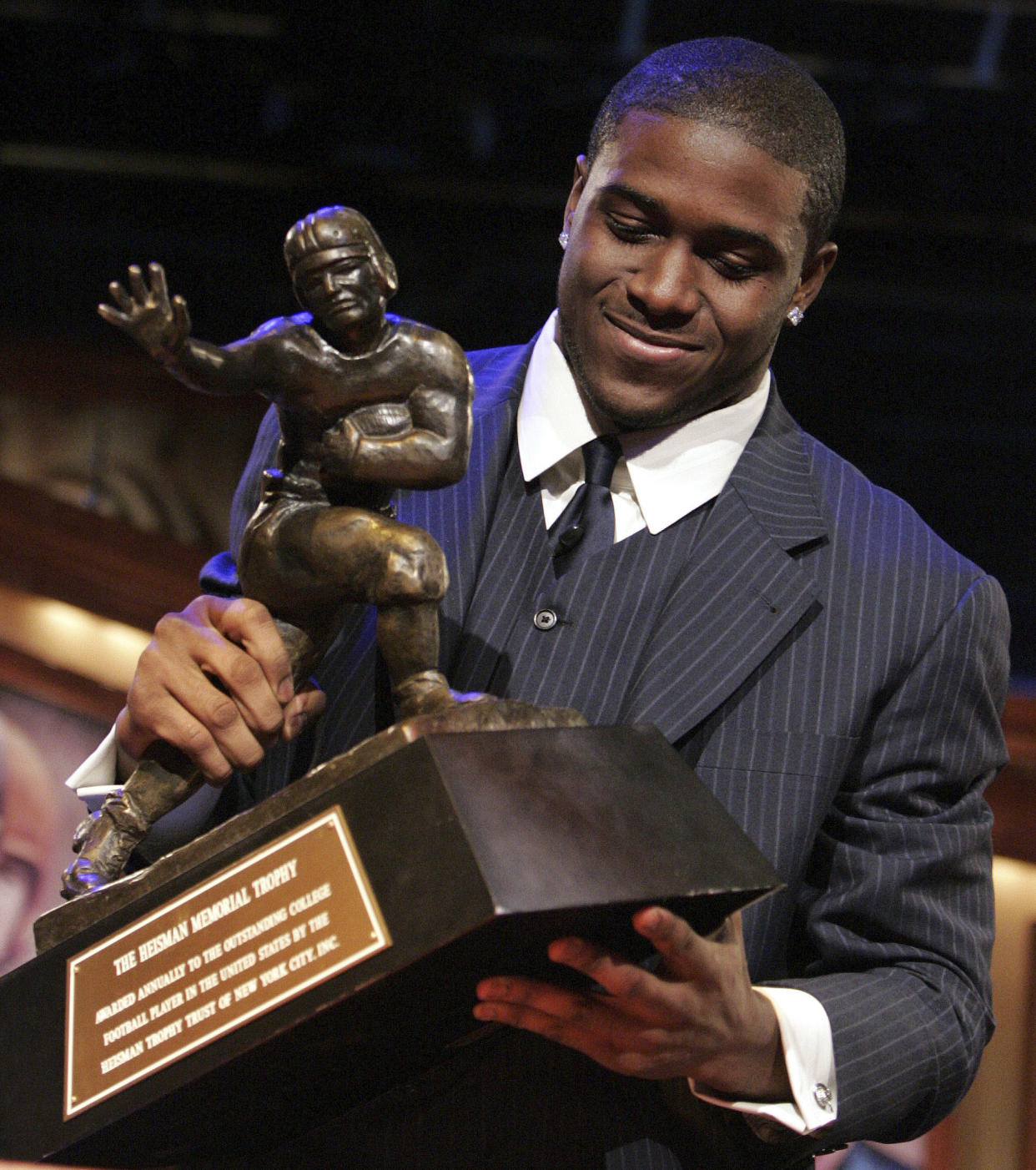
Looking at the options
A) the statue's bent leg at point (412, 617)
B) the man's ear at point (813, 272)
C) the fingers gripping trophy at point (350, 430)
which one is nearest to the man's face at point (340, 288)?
the fingers gripping trophy at point (350, 430)

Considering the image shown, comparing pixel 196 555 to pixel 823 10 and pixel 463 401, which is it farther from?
pixel 823 10

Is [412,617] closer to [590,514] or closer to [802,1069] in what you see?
[590,514]

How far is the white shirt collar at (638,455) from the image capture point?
52.4 inches

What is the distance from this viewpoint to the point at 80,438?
2961 millimetres

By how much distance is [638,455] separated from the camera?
1.34 m

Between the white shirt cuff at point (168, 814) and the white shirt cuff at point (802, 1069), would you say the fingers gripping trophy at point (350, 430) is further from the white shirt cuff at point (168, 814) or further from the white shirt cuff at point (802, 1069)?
the white shirt cuff at point (802, 1069)

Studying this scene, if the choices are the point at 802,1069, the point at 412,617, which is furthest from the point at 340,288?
the point at 802,1069

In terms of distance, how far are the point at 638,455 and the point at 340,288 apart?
0.41 metres

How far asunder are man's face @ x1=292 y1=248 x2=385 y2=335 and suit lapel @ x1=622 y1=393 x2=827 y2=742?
0.41 m

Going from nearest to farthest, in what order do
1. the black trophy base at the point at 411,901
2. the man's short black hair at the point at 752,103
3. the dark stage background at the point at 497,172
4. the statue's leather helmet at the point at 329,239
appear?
1. the black trophy base at the point at 411,901
2. the statue's leather helmet at the point at 329,239
3. the man's short black hair at the point at 752,103
4. the dark stage background at the point at 497,172

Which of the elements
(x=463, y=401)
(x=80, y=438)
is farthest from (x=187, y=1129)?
(x=80, y=438)

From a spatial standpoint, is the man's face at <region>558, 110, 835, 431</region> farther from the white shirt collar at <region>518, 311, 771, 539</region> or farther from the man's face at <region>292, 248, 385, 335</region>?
the man's face at <region>292, 248, 385, 335</region>

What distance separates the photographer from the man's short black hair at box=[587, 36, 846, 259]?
1.24 metres

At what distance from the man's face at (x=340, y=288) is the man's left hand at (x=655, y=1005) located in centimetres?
46
